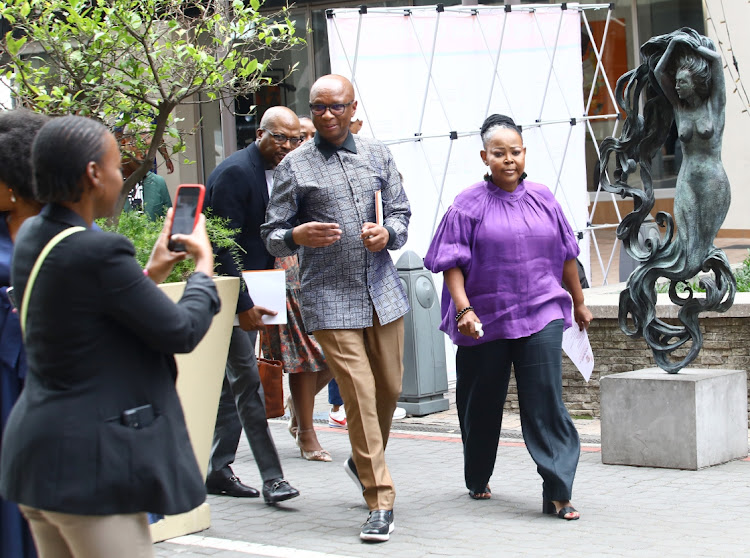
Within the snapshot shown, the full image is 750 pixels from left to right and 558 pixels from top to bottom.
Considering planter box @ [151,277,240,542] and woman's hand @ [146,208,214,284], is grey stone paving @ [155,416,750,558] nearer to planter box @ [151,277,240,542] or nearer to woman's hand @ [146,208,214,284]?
planter box @ [151,277,240,542]

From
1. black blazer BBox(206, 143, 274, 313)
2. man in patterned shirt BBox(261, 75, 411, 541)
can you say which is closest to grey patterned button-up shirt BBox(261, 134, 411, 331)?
man in patterned shirt BBox(261, 75, 411, 541)

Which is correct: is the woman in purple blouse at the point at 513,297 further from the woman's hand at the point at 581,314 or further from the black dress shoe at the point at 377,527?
the black dress shoe at the point at 377,527

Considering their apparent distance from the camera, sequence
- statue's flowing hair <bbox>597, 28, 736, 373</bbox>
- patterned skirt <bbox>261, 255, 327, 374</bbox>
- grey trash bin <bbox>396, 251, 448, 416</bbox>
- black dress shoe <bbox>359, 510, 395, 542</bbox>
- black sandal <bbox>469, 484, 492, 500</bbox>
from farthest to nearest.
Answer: grey trash bin <bbox>396, 251, 448, 416</bbox> → patterned skirt <bbox>261, 255, 327, 374</bbox> → statue's flowing hair <bbox>597, 28, 736, 373</bbox> → black sandal <bbox>469, 484, 492, 500</bbox> → black dress shoe <bbox>359, 510, 395, 542</bbox>

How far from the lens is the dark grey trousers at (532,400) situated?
5.55 metres

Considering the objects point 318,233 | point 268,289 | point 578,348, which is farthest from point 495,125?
point 268,289

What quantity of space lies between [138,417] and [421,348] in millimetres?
5814

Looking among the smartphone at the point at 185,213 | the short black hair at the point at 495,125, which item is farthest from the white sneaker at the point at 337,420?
the smartphone at the point at 185,213

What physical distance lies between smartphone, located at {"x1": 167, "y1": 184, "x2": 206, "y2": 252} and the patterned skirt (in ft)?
12.7

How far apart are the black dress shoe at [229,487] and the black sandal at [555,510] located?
5.36 feet

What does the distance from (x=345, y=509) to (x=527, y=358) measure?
1.23 meters

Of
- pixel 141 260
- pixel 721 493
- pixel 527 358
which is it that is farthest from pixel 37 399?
pixel 721 493

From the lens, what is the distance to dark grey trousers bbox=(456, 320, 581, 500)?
18.2ft

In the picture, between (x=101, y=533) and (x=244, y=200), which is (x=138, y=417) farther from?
(x=244, y=200)

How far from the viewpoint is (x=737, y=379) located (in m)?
6.79
